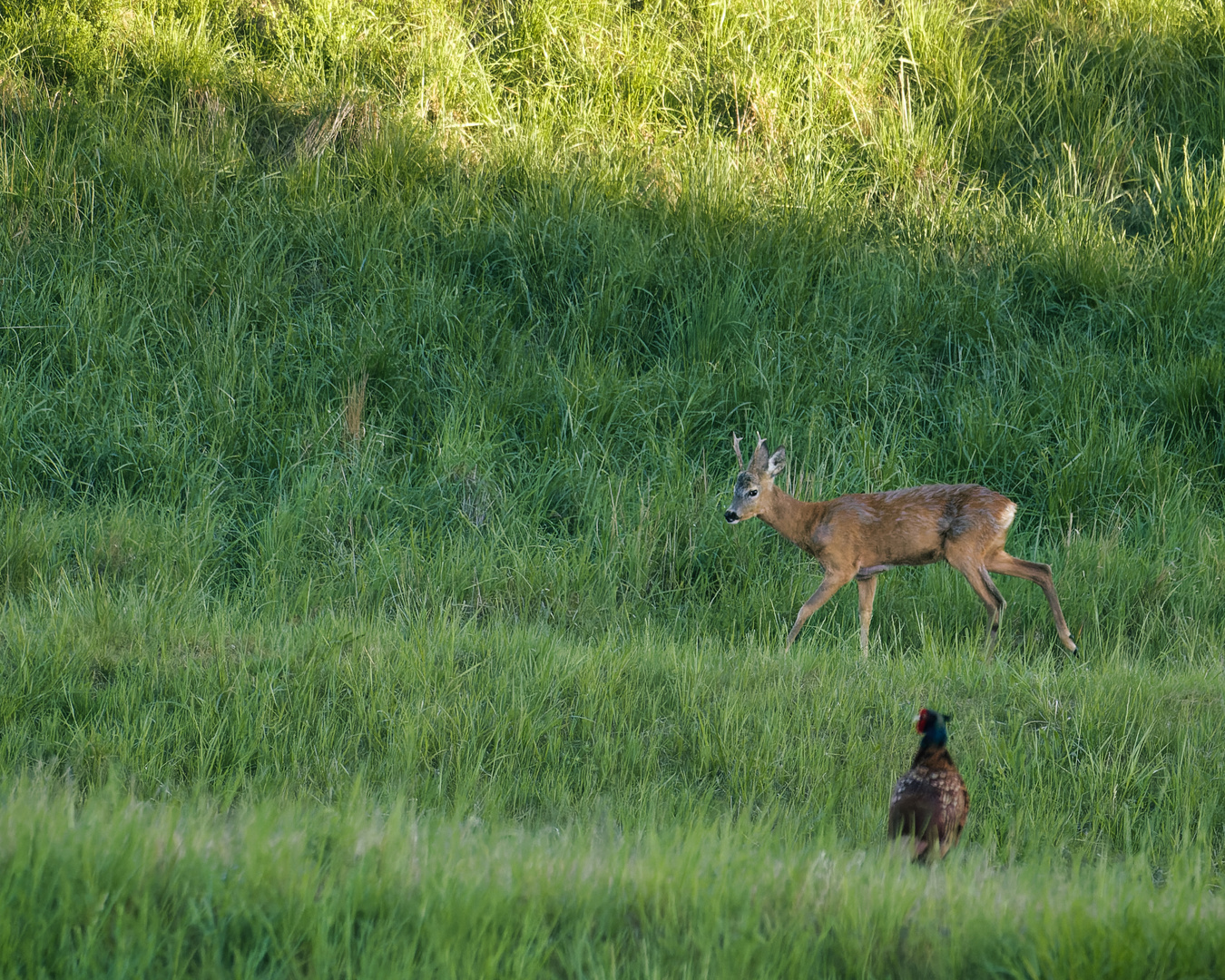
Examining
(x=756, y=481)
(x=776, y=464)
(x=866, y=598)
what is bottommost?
(x=866, y=598)

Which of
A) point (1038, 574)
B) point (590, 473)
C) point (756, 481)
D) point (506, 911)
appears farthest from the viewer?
point (590, 473)

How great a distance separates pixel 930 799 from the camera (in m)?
3.71

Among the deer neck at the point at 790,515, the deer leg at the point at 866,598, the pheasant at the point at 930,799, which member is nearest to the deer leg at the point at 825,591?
the deer leg at the point at 866,598

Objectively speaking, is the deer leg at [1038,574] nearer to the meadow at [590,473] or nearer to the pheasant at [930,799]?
the meadow at [590,473]

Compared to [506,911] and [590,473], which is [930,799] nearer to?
[506,911]

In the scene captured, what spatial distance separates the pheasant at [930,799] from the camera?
12.2 feet

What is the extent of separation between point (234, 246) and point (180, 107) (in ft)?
6.72

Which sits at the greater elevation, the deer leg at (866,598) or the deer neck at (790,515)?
the deer neck at (790,515)

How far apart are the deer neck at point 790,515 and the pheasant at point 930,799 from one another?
3421 mm

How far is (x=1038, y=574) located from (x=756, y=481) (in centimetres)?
175

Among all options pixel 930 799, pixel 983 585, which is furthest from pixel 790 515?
pixel 930 799

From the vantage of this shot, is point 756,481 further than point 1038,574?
Yes

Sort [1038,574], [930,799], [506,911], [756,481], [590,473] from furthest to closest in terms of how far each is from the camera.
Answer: [590,473], [756,481], [1038,574], [930,799], [506,911]

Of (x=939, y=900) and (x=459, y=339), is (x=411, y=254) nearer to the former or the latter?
(x=459, y=339)
